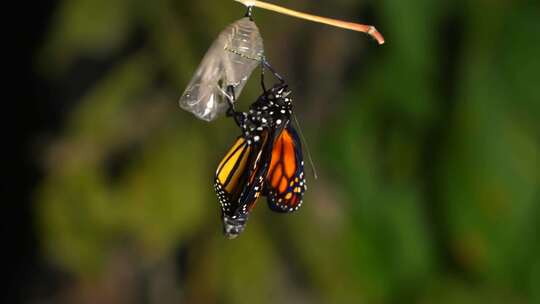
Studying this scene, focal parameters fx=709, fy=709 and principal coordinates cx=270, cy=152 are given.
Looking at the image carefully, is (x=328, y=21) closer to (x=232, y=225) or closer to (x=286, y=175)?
(x=232, y=225)

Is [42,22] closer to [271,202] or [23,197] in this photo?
[23,197]

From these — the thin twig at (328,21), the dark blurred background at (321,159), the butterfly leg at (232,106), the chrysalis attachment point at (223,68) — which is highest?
the thin twig at (328,21)

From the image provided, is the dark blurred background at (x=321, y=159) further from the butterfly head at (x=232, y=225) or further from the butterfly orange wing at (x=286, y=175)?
the butterfly head at (x=232, y=225)

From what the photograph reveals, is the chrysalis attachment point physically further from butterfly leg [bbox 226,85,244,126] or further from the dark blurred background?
the dark blurred background

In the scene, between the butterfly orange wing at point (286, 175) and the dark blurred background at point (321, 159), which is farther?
the dark blurred background at point (321, 159)

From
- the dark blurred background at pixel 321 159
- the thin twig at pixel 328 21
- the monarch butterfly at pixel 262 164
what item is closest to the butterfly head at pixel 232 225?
the monarch butterfly at pixel 262 164

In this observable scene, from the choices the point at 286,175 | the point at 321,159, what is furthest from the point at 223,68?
the point at 321,159

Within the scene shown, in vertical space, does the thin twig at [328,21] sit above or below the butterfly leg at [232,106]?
above

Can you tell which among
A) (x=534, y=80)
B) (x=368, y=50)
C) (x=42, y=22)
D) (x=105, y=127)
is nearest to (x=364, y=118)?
(x=368, y=50)
